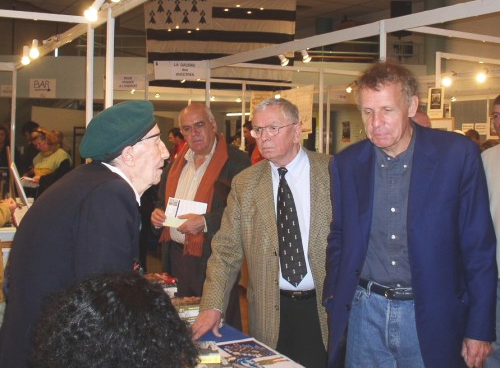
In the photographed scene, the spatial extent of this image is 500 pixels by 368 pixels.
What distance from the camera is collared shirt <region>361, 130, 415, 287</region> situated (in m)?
2.15

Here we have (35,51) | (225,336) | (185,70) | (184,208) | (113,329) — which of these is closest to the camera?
(113,329)

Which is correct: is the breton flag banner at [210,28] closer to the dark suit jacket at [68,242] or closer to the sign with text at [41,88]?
the sign with text at [41,88]

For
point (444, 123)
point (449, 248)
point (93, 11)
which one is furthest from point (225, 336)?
point (444, 123)

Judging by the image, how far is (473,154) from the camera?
2.11m

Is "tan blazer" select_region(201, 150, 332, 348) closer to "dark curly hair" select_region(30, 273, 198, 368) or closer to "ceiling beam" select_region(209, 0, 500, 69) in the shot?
"ceiling beam" select_region(209, 0, 500, 69)

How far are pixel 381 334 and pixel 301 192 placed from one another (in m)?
0.73

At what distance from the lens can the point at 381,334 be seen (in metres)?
2.18

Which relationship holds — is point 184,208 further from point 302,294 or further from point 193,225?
point 302,294

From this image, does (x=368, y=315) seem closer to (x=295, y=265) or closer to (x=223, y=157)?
(x=295, y=265)

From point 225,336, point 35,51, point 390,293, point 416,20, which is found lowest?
point 225,336

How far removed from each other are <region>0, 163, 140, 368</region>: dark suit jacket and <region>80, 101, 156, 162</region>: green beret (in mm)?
68

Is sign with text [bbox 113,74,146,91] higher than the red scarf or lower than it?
higher

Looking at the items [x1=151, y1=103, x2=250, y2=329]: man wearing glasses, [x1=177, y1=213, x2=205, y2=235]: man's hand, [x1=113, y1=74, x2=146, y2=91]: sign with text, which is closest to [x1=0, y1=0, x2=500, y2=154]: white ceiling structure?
[x1=151, y1=103, x2=250, y2=329]: man wearing glasses

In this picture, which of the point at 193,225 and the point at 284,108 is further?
the point at 193,225
